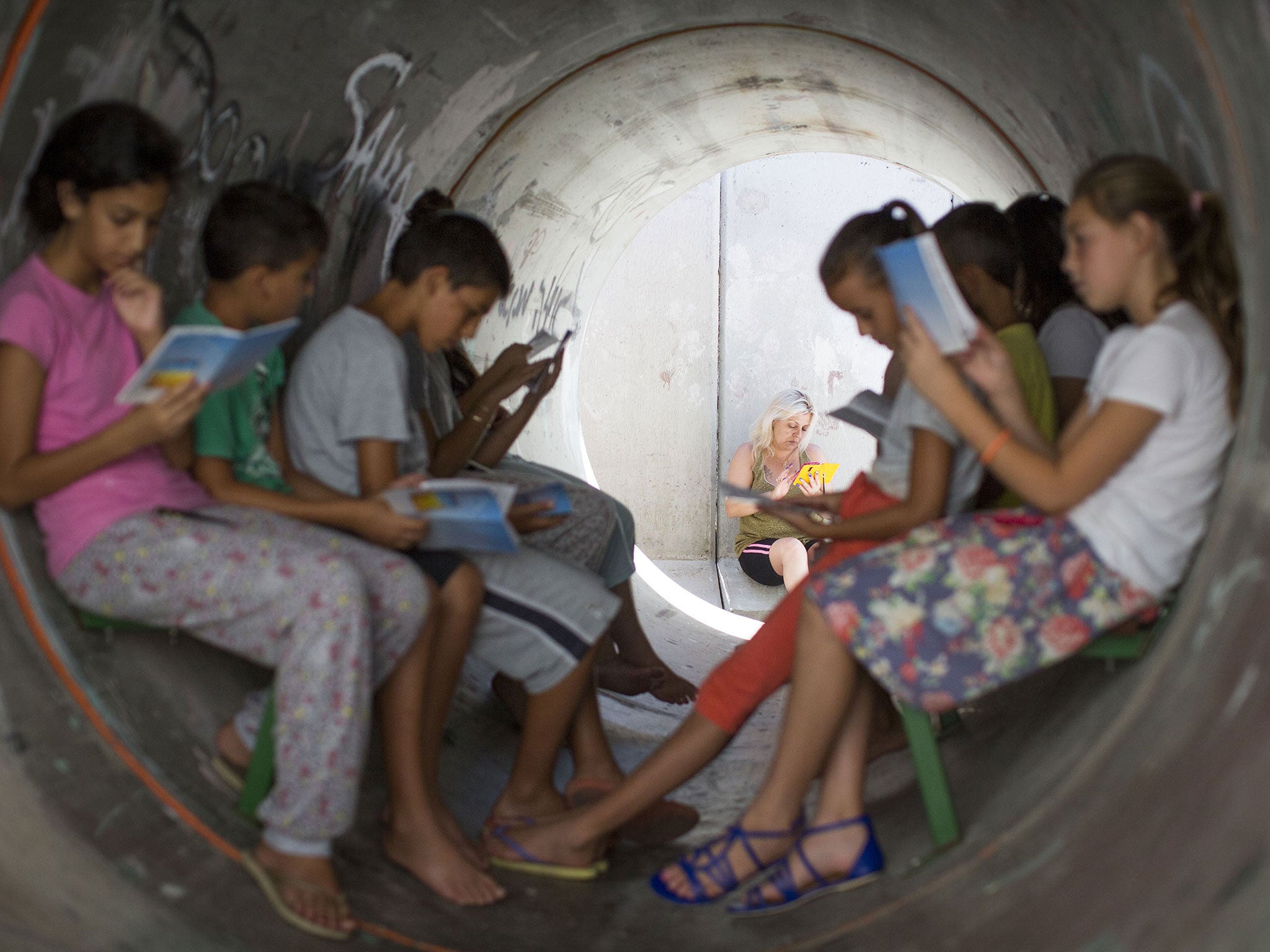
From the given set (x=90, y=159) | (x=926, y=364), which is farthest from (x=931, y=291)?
(x=90, y=159)

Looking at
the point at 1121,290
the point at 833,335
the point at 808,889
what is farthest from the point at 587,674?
the point at 833,335

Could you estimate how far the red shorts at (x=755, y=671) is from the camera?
2816mm

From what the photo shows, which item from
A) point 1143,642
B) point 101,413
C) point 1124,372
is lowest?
point 101,413

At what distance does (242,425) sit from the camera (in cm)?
293

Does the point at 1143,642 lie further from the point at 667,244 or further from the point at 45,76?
the point at 667,244

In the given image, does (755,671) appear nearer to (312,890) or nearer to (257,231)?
(312,890)

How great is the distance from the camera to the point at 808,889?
274cm

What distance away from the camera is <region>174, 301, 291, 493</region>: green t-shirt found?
280 centimetres

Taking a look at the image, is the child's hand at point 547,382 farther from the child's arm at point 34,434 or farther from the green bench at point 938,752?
the green bench at point 938,752

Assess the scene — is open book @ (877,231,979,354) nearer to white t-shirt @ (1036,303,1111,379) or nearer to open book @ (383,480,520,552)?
white t-shirt @ (1036,303,1111,379)

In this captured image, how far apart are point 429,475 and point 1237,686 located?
2.32m

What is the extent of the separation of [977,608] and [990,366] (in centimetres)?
51

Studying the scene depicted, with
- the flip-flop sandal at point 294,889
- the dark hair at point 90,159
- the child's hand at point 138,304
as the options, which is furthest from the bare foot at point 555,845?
the dark hair at point 90,159

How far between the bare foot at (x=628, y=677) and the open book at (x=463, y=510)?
159 centimetres
